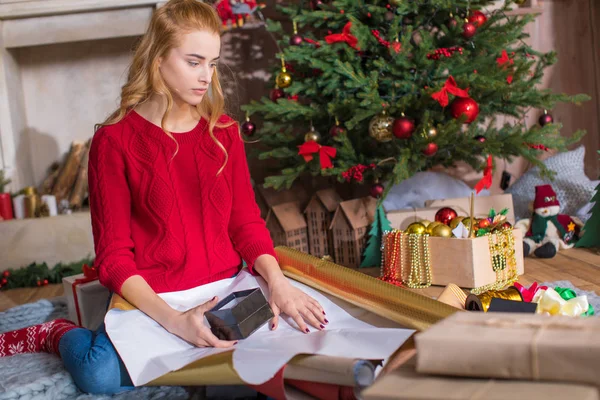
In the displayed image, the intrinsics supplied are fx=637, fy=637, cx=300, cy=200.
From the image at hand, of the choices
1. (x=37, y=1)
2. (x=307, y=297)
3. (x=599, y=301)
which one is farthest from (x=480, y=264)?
(x=37, y=1)

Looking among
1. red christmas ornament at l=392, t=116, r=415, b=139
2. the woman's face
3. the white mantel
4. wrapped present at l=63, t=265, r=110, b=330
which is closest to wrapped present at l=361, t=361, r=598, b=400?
the woman's face

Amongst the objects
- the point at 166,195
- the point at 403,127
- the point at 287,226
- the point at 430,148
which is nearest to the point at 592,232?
the point at 430,148

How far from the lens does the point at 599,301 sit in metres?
1.84

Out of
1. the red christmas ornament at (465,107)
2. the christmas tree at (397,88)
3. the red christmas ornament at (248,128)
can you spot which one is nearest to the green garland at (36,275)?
the red christmas ornament at (248,128)

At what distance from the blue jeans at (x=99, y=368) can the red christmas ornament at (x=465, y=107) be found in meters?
1.52

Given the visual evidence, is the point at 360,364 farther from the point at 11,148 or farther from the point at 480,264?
the point at 11,148

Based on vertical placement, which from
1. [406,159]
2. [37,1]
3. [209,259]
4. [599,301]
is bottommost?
[599,301]

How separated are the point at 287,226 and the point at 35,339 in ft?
4.13

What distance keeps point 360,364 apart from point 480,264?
1227mm

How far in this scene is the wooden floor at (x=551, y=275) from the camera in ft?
7.07

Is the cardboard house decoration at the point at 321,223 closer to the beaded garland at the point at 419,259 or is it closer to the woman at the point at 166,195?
the beaded garland at the point at 419,259

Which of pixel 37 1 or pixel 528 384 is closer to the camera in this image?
pixel 528 384

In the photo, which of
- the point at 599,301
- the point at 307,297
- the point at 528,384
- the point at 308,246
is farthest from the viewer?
the point at 308,246

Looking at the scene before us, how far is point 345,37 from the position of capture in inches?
95.8
